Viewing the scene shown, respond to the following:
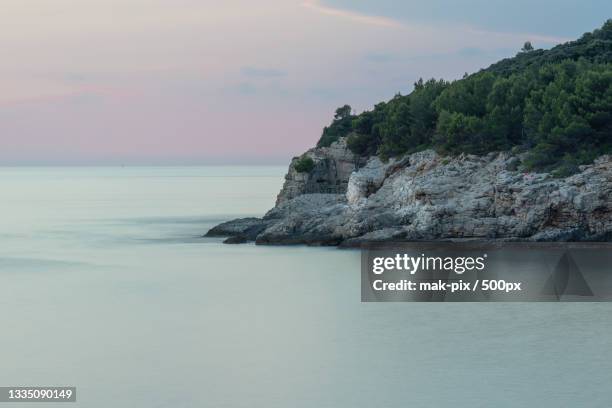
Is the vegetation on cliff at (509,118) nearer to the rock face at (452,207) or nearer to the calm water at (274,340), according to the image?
the rock face at (452,207)

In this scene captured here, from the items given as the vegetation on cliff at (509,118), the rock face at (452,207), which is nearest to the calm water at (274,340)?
Answer: the rock face at (452,207)

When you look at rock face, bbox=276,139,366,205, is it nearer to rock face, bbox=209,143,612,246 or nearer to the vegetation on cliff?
the vegetation on cliff

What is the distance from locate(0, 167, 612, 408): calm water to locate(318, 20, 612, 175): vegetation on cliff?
472 inches

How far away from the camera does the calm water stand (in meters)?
21.2

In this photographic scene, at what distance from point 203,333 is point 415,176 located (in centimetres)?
2471

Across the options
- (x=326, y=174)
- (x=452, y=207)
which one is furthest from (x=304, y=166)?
(x=452, y=207)

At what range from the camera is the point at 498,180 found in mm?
44906

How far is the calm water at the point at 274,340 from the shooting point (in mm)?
21219

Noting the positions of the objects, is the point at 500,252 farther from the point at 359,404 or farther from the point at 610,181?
the point at 359,404

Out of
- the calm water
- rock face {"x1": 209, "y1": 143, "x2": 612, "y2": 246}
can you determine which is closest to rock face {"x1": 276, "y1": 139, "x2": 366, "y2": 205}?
rock face {"x1": 209, "y1": 143, "x2": 612, "y2": 246}

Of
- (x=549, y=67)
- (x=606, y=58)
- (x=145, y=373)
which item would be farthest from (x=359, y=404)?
(x=606, y=58)

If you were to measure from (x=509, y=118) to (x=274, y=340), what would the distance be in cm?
2866

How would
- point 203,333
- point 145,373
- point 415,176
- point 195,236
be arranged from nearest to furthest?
point 145,373
point 203,333
point 415,176
point 195,236

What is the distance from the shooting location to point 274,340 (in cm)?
2709
